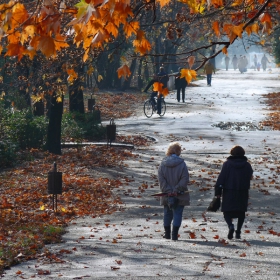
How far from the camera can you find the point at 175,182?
457 inches

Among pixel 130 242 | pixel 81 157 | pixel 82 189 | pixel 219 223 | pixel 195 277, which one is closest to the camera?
pixel 195 277

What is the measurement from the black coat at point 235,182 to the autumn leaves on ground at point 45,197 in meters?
2.64

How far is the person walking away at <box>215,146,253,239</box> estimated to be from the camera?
11.7 metres

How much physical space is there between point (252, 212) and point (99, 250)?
15.8 ft

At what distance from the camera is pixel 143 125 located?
1241 inches

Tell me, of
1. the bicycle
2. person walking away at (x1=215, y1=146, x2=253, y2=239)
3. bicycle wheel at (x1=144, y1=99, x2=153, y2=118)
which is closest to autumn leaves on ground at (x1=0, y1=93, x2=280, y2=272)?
person walking away at (x1=215, y1=146, x2=253, y2=239)

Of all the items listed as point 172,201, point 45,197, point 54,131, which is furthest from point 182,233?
point 54,131

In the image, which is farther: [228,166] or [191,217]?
[191,217]

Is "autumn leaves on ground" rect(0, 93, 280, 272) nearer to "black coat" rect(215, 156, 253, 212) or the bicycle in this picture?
"black coat" rect(215, 156, 253, 212)

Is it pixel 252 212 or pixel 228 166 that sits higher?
pixel 228 166

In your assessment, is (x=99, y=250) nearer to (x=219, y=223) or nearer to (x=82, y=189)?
(x=219, y=223)

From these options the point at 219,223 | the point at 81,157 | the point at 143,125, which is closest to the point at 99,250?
the point at 219,223

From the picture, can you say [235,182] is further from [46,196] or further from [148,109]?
[148,109]

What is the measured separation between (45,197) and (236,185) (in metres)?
5.29
